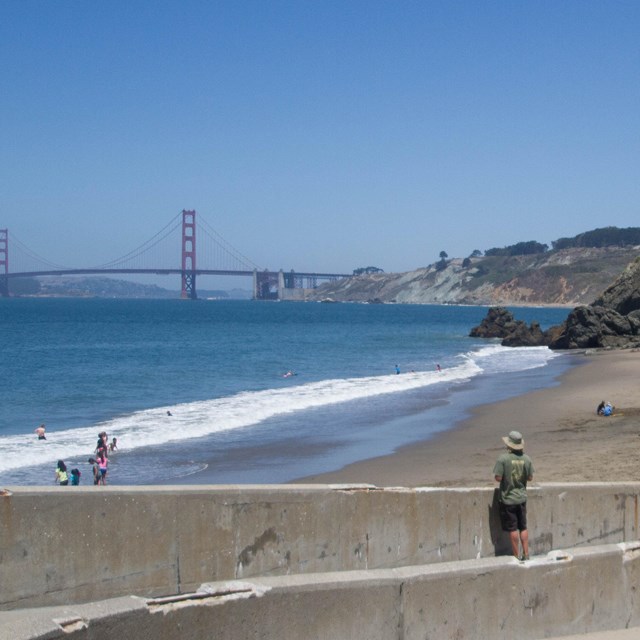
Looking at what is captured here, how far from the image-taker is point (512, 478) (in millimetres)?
6746

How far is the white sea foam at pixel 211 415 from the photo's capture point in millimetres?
20859

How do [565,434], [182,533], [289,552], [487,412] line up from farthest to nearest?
[487,412] < [565,434] < [289,552] < [182,533]

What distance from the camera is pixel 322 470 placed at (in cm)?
1778

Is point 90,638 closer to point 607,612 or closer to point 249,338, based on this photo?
point 607,612

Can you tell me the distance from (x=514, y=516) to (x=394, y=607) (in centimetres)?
217

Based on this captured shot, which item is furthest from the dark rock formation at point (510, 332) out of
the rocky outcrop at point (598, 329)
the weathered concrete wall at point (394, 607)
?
the weathered concrete wall at point (394, 607)

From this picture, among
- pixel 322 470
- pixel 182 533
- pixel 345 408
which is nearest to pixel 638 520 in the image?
pixel 182 533

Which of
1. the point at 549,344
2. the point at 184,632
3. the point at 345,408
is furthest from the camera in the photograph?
the point at 549,344

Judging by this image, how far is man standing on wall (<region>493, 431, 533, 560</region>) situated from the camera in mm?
6742

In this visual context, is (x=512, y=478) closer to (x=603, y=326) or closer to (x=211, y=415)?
(x=211, y=415)

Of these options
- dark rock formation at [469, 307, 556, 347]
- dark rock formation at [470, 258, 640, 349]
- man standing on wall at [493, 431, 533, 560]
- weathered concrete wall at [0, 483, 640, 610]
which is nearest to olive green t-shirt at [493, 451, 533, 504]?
man standing on wall at [493, 431, 533, 560]

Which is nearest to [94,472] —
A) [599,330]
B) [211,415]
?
[211,415]

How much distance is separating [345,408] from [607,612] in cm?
2315

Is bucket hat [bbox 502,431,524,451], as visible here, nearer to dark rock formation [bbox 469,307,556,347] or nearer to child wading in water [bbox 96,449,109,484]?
child wading in water [bbox 96,449,109,484]
